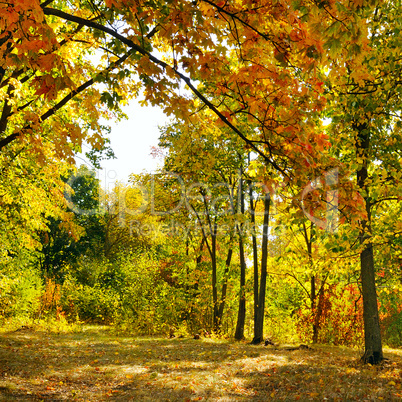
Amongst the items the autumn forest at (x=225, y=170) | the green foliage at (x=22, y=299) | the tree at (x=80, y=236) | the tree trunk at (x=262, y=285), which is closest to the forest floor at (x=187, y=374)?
the autumn forest at (x=225, y=170)

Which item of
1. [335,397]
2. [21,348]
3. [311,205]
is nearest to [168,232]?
[21,348]

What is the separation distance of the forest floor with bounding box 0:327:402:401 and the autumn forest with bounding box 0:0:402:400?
0.11 metres

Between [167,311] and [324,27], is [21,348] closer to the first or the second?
[167,311]

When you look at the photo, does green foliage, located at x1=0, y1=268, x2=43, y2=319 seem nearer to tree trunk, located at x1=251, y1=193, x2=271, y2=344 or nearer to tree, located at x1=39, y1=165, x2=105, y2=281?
tree, located at x1=39, y1=165, x2=105, y2=281

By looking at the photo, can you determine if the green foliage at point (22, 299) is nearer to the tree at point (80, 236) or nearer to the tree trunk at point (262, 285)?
the tree at point (80, 236)

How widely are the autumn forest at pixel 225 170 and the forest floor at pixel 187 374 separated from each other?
0.37 feet

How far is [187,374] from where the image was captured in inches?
241

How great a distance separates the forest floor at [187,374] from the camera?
495 cm

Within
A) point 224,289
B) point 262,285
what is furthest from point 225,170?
point 224,289

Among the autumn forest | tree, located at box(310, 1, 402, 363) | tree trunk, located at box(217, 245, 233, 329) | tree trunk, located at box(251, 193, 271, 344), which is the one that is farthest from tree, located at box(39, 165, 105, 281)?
tree, located at box(310, 1, 402, 363)

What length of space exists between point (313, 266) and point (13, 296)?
10.3 metres

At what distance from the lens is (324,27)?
248cm

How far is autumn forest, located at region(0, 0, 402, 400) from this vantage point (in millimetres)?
2975

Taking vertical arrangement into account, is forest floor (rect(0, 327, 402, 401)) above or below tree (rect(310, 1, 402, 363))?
below
